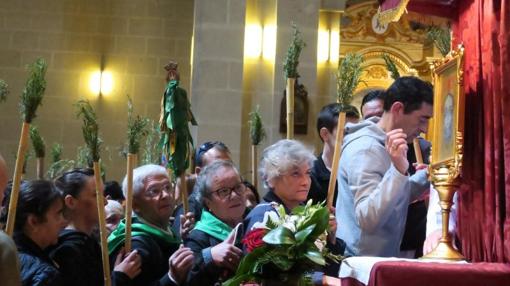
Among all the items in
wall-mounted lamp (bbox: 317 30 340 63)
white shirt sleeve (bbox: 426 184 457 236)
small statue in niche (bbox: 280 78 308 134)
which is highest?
wall-mounted lamp (bbox: 317 30 340 63)

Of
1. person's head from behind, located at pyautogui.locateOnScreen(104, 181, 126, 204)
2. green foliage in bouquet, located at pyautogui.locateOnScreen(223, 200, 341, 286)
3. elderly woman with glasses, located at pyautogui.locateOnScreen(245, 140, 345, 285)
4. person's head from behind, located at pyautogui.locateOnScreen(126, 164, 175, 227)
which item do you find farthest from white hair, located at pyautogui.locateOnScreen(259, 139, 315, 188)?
person's head from behind, located at pyautogui.locateOnScreen(104, 181, 126, 204)

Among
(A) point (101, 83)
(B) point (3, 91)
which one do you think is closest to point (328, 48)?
(A) point (101, 83)

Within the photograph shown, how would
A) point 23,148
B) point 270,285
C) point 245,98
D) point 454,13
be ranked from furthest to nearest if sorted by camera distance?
1. point 245,98
2. point 23,148
3. point 454,13
4. point 270,285

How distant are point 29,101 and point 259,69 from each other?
5.26 m

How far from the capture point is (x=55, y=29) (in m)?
10.3

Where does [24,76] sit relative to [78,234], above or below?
above

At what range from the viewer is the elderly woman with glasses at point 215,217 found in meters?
3.63

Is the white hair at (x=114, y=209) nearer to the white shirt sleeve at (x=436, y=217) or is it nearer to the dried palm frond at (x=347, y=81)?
the dried palm frond at (x=347, y=81)

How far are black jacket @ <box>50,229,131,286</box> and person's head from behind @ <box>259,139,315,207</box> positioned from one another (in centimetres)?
80

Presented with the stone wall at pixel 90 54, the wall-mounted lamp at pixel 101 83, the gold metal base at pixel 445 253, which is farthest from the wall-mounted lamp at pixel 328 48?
the gold metal base at pixel 445 253

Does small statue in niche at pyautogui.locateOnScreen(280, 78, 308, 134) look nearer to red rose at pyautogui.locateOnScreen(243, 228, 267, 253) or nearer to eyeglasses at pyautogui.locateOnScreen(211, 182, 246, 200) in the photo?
eyeglasses at pyautogui.locateOnScreen(211, 182, 246, 200)

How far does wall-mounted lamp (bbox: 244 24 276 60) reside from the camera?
347 inches

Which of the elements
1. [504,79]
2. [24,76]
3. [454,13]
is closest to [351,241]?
[454,13]

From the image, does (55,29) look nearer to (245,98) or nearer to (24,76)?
(24,76)
